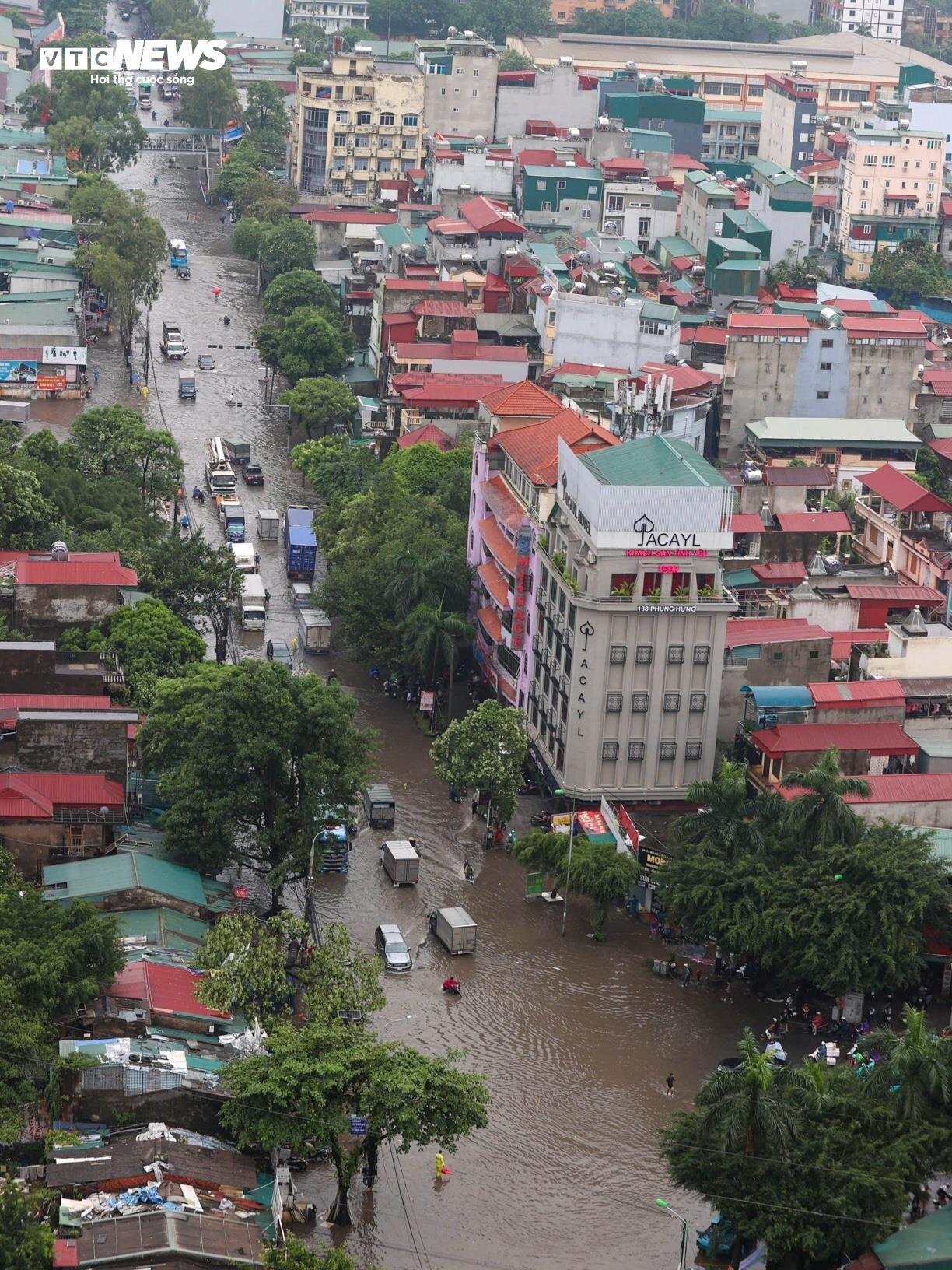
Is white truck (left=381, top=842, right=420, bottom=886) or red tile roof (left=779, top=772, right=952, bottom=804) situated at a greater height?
red tile roof (left=779, top=772, right=952, bottom=804)

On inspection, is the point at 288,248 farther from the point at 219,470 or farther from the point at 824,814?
the point at 824,814

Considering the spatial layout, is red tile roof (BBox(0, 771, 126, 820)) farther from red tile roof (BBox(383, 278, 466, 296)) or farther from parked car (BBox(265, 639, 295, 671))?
red tile roof (BBox(383, 278, 466, 296))

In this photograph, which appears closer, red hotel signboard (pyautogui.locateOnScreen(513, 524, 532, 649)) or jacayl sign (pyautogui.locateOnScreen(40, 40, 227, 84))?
red hotel signboard (pyautogui.locateOnScreen(513, 524, 532, 649))

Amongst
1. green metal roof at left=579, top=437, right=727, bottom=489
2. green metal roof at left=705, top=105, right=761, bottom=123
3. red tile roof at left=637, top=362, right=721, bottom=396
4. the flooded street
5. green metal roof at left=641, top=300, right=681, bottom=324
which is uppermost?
green metal roof at left=579, top=437, right=727, bottom=489

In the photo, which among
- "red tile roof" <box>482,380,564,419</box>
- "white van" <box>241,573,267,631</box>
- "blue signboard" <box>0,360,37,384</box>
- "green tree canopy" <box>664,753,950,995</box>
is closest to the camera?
"green tree canopy" <box>664,753,950,995</box>

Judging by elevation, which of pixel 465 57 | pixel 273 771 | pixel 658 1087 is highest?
pixel 465 57

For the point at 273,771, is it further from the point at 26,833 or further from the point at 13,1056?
the point at 13,1056

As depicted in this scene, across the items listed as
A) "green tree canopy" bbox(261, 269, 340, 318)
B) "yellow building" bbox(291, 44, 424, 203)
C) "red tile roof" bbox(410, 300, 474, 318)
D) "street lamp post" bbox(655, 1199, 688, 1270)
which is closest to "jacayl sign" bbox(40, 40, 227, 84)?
"yellow building" bbox(291, 44, 424, 203)

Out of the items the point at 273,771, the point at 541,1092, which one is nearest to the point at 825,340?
the point at 273,771
